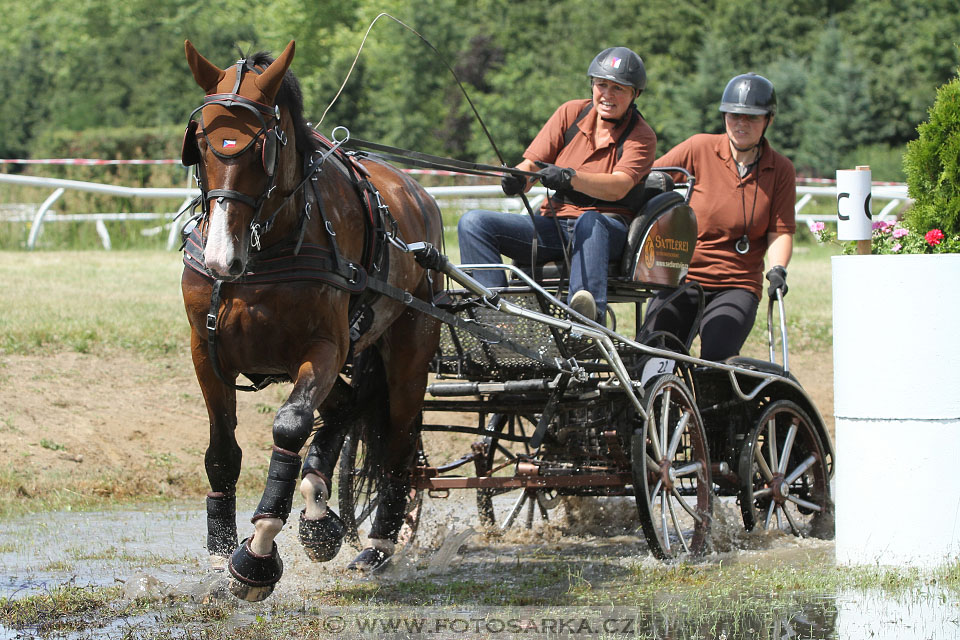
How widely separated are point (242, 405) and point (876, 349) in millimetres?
4964

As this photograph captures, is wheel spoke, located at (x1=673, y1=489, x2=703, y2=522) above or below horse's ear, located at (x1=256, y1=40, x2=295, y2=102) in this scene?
below

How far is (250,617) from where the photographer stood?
16.1 feet

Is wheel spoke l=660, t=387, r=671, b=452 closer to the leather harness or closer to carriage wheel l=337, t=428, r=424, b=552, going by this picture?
carriage wheel l=337, t=428, r=424, b=552

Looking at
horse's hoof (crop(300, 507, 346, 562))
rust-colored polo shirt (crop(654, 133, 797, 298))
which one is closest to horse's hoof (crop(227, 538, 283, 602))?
horse's hoof (crop(300, 507, 346, 562))

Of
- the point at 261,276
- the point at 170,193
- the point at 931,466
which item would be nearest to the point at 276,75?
the point at 261,276

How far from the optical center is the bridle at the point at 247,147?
4.58m

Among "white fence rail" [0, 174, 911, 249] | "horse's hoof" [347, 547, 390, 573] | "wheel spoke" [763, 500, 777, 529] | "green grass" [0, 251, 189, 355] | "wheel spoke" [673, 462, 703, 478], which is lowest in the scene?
"wheel spoke" [763, 500, 777, 529]

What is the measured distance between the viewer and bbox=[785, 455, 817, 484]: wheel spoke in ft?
23.5

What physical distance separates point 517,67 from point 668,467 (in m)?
44.2

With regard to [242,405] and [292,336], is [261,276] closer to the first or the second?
[292,336]

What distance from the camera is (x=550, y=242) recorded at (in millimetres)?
6418

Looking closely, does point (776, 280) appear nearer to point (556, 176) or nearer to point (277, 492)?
point (556, 176)

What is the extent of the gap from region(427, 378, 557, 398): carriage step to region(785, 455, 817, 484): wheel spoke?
1811 mm

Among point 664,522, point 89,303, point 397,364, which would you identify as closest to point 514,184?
point 397,364
